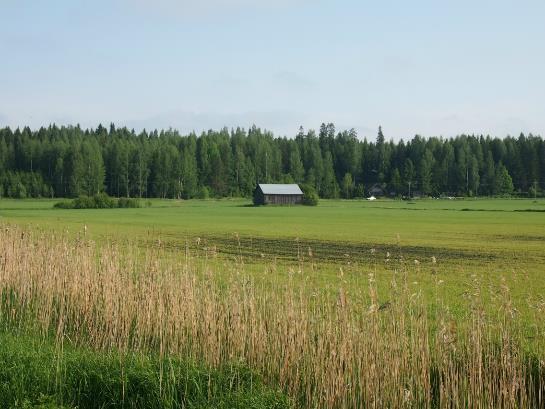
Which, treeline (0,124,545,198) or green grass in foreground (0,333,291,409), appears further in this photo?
treeline (0,124,545,198)

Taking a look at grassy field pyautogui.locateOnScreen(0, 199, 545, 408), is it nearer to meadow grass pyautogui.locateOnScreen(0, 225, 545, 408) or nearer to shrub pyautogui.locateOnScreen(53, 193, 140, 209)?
meadow grass pyautogui.locateOnScreen(0, 225, 545, 408)

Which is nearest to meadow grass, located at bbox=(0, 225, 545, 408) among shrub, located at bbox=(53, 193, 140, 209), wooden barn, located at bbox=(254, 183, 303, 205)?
shrub, located at bbox=(53, 193, 140, 209)

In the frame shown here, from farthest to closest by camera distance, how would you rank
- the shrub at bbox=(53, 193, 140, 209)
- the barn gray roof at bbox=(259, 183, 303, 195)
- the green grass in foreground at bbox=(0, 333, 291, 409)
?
the barn gray roof at bbox=(259, 183, 303, 195)
the shrub at bbox=(53, 193, 140, 209)
the green grass in foreground at bbox=(0, 333, 291, 409)

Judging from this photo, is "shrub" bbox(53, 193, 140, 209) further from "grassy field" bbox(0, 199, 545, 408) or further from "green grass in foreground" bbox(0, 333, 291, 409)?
"green grass in foreground" bbox(0, 333, 291, 409)

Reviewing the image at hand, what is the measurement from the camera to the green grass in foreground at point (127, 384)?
25.4 feet

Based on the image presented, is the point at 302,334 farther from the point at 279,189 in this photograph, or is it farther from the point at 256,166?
the point at 256,166

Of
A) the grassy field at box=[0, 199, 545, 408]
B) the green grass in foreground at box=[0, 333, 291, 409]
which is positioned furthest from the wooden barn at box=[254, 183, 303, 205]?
the green grass in foreground at box=[0, 333, 291, 409]

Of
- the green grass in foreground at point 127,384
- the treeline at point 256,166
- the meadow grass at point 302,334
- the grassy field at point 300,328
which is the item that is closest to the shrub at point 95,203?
the treeline at point 256,166

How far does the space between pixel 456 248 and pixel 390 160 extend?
132365 millimetres

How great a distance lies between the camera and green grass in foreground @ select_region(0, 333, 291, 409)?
775 cm

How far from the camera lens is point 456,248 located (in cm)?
2952

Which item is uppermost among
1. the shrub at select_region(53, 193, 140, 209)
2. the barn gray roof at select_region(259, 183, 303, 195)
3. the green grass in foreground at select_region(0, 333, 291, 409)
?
the barn gray roof at select_region(259, 183, 303, 195)

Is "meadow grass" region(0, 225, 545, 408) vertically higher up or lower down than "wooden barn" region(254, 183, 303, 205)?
lower down

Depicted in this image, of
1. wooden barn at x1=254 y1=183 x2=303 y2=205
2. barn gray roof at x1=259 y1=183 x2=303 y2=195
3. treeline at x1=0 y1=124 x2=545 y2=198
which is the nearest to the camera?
wooden barn at x1=254 y1=183 x2=303 y2=205
